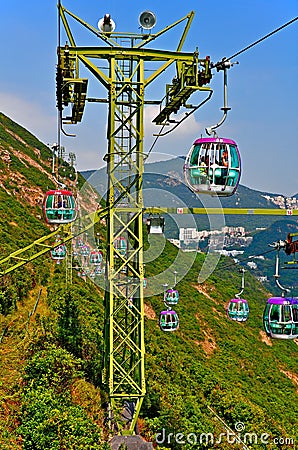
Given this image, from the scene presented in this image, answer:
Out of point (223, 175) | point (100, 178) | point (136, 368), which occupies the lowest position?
point (136, 368)

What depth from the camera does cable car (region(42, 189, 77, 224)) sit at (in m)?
11.1

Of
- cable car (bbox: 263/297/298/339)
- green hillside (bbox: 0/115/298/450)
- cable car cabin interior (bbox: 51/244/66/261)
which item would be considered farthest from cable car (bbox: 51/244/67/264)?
cable car (bbox: 263/297/298/339)

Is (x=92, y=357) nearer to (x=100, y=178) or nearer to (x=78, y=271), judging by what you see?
(x=100, y=178)

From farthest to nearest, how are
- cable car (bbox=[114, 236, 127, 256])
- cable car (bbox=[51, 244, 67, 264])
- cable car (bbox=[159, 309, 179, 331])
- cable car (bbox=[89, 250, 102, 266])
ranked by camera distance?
cable car (bbox=[89, 250, 102, 266]) < cable car (bbox=[51, 244, 67, 264]) < cable car (bbox=[159, 309, 179, 331]) < cable car (bbox=[114, 236, 127, 256])

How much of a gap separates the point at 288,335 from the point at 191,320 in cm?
2327

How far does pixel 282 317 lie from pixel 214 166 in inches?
93.4

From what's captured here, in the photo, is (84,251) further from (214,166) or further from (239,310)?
(214,166)

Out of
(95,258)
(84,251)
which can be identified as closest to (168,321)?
(95,258)

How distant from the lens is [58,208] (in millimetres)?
11094

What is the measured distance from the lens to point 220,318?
34625 millimetres

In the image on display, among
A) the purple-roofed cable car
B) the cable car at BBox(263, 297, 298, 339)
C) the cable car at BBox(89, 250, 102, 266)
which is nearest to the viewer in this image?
the cable car at BBox(263, 297, 298, 339)

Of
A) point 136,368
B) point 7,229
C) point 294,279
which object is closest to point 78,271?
point 7,229

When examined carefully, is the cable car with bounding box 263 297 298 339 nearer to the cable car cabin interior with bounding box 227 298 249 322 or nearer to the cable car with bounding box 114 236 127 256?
the cable car with bounding box 114 236 127 256

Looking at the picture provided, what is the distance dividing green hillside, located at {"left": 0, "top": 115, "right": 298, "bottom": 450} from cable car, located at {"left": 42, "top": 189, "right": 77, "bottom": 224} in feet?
8.76
